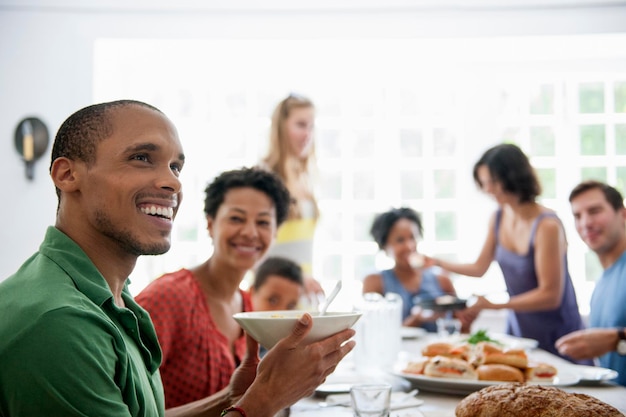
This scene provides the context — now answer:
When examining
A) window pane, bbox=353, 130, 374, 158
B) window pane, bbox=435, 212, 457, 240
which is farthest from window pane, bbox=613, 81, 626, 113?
window pane, bbox=353, 130, 374, 158

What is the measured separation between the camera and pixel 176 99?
4.82 metres

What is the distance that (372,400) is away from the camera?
4.18 ft

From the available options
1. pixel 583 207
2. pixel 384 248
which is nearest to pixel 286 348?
pixel 583 207

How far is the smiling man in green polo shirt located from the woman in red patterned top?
0.51m

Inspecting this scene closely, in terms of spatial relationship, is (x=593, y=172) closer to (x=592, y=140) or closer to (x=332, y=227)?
(x=592, y=140)

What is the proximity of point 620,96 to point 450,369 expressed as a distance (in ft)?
11.9

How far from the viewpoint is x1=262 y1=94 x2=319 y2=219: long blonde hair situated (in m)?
3.47

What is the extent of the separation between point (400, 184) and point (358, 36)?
100 cm

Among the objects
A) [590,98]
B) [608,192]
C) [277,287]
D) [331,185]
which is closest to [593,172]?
[590,98]

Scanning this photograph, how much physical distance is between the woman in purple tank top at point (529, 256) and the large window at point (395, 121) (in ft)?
4.12

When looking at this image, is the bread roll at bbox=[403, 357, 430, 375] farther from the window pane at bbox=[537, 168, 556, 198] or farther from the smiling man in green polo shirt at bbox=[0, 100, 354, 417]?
the window pane at bbox=[537, 168, 556, 198]

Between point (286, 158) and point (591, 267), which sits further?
point (591, 267)

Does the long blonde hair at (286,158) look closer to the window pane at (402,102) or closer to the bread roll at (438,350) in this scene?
the window pane at (402,102)

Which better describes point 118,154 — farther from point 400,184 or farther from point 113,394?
point 400,184
